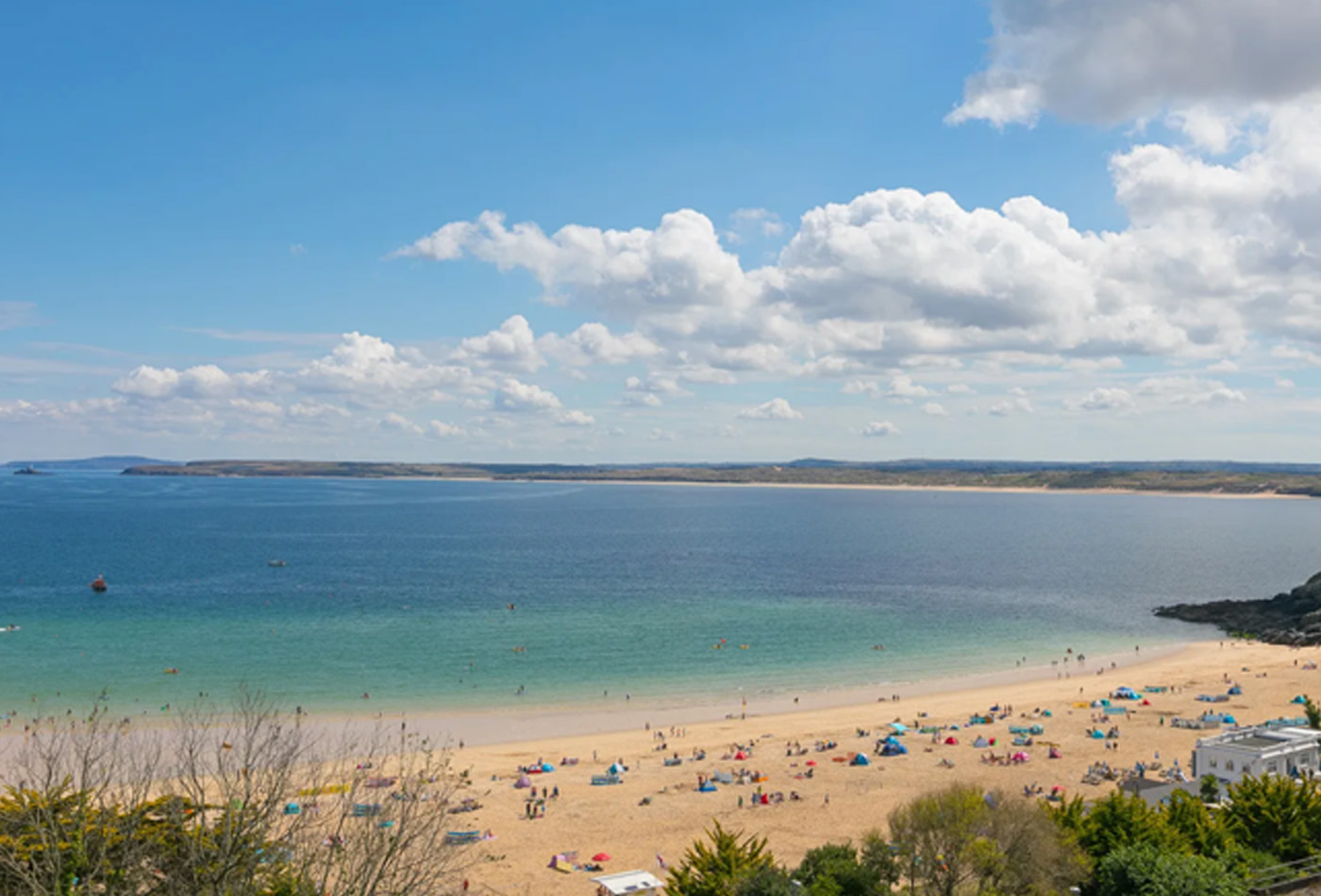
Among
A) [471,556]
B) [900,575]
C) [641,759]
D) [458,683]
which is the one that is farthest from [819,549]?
[641,759]

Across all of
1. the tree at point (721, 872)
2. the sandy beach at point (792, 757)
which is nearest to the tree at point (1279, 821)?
the sandy beach at point (792, 757)

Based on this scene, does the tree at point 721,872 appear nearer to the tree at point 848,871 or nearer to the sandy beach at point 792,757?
the tree at point 848,871

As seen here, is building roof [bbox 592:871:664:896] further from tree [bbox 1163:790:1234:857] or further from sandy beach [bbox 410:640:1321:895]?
tree [bbox 1163:790:1234:857]

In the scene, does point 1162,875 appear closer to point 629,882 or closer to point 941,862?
point 941,862

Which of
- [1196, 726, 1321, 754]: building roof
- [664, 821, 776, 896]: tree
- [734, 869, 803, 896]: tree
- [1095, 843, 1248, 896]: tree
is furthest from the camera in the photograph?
[1196, 726, 1321, 754]: building roof

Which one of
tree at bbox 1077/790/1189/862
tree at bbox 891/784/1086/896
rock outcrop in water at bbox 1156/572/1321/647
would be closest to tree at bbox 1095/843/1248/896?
tree at bbox 891/784/1086/896
